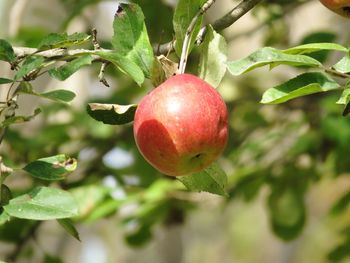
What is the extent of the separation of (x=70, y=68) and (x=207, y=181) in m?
0.24

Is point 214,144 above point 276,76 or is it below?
above

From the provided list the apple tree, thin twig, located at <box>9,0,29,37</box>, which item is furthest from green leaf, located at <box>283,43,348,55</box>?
thin twig, located at <box>9,0,29,37</box>

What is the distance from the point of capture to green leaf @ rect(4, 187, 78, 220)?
110cm

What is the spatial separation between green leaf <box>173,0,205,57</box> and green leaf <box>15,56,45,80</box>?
179mm

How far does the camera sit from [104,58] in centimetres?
107

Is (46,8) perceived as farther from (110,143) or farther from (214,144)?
(214,144)

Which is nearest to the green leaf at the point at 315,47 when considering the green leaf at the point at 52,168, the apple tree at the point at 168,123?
the apple tree at the point at 168,123

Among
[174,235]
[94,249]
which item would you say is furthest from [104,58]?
[94,249]

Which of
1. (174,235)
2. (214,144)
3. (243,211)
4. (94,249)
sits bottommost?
(243,211)

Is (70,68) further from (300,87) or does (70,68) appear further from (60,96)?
(300,87)

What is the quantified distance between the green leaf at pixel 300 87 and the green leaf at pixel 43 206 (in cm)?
30

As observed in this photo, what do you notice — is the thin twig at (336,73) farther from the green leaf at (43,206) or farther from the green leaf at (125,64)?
the green leaf at (43,206)

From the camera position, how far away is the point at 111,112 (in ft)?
3.59

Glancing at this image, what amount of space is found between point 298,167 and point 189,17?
130 cm
